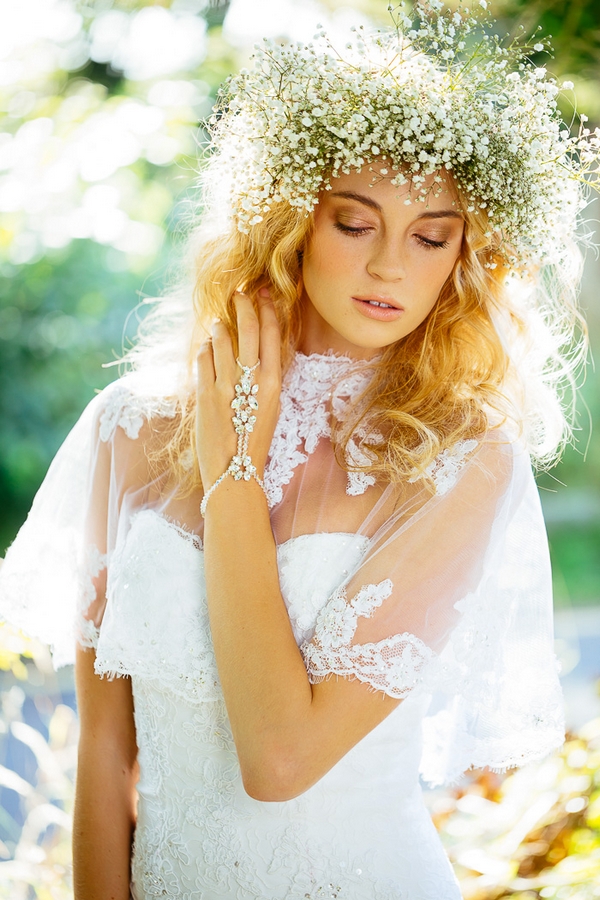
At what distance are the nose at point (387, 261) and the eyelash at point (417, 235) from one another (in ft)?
0.18

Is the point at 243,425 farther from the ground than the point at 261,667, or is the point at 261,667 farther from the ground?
the point at 243,425

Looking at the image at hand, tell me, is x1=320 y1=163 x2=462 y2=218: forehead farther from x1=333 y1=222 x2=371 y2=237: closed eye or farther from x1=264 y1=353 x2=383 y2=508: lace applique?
x1=264 y1=353 x2=383 y2=508: lace applique

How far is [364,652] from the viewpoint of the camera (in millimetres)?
1577

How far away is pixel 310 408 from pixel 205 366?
0.30 m

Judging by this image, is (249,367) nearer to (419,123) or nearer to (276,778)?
(419,123)

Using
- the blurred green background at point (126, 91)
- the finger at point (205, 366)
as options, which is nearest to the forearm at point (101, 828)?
the finger at point (205, 366)

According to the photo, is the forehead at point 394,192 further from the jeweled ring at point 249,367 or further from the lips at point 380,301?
the jeweled ring at point 249,367

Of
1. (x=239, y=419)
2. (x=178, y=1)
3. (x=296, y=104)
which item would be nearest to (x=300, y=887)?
(x=239, y=419)

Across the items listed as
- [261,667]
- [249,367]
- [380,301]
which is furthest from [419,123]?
[261,667]

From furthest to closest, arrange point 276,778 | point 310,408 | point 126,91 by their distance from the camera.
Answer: point 126,91
point 310,408
point 276,778

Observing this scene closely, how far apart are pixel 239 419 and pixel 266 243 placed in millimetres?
497

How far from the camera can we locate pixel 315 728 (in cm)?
154

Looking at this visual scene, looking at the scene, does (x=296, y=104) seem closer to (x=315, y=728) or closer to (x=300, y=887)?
(x=315, y=728)

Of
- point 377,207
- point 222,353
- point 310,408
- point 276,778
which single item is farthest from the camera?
point 310,408
